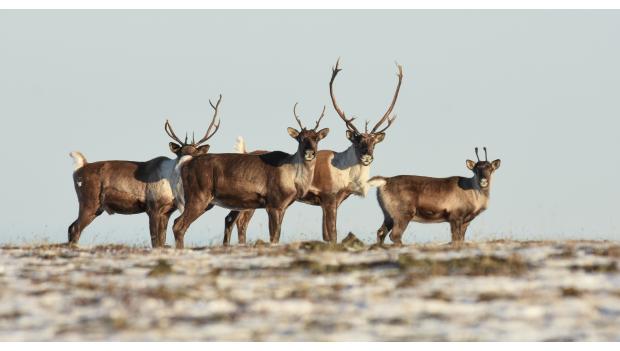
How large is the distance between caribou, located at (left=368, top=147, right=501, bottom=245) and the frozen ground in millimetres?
5433

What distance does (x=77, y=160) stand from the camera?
21.6 m

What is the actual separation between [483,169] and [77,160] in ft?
23.7

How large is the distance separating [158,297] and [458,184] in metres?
9.97

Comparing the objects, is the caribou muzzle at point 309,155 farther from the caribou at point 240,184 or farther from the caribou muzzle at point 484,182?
the caribou muzzle at point 484,182

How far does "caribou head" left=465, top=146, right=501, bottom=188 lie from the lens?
2091cm

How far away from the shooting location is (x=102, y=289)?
12406 millimetres

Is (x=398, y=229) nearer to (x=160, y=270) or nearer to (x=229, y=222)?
(x=229, y=222)

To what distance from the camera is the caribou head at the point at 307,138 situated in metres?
19.6

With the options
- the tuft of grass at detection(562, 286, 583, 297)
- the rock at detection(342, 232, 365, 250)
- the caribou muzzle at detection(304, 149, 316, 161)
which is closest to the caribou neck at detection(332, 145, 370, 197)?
the caribou muzzle at detection(304, 149, 316, 161)

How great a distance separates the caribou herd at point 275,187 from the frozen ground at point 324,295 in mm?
4537

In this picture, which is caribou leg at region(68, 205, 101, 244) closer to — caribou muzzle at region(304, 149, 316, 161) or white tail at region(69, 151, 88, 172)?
white tail at region(69, 151, 88, 172)

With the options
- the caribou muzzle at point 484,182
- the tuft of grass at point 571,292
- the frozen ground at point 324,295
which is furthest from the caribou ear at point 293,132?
the tuft of grass at point 571,292

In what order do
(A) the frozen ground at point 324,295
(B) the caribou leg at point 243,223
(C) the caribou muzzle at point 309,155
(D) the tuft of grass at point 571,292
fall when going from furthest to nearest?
(B) the caribou leg at point 243,223 → (C) the caribou muzzle at point 309,155 → (D) the tuft of grass at point 571,292 → (A) the frozen ground at point 324,295

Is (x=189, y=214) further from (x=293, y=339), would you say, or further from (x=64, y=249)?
(x=293, y=339)
